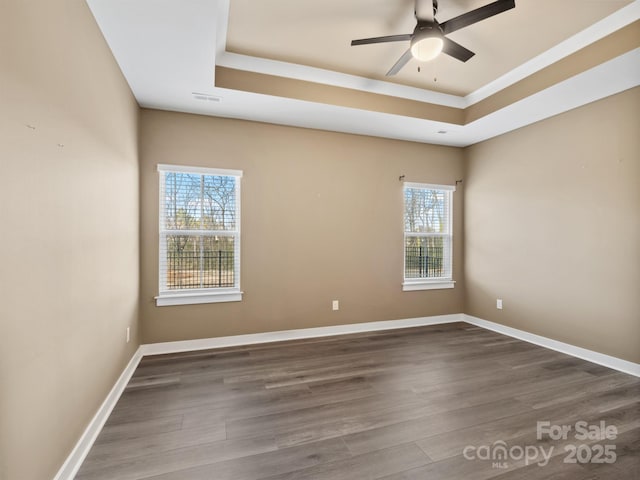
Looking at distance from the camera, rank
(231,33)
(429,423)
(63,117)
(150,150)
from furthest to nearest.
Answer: (150,150)
(231,33)
(429,423)
(63,117)

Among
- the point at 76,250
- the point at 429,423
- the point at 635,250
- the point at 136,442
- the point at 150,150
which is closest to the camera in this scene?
the point at 76,250

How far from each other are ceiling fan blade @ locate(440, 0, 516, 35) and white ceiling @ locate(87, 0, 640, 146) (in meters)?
0.31

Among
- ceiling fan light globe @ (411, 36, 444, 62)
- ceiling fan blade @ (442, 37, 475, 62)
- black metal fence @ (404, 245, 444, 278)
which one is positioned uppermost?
ceiling fan blade @ (442, 37, 475, 62)

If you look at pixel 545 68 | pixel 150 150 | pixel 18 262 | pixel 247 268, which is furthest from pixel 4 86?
pixel 545 68

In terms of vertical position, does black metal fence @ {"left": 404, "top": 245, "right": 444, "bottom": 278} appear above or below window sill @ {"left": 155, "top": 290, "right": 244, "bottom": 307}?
above

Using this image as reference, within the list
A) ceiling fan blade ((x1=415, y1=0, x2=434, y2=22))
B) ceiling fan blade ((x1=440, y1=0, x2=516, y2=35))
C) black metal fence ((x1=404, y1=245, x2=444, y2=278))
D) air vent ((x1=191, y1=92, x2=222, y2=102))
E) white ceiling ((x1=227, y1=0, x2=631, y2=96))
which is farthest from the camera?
black metal fence ((x1=404, y1=245, x2=444, y2=278))

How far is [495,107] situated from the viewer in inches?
141

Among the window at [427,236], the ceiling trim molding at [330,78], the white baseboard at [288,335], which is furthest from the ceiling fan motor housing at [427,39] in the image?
the white baseboard at [288,335]

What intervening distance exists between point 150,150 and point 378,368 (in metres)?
3.37

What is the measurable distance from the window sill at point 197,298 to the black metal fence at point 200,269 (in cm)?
12

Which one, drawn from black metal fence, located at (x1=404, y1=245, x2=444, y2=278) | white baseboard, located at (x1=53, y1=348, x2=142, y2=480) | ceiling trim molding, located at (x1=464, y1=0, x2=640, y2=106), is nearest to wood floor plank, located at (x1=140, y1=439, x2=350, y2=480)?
white baseboard, located at (x1=53, y1=348, x2=142, y2=480)

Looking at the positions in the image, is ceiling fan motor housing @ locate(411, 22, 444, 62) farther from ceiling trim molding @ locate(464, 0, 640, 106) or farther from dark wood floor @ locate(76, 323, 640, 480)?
dark wood floor @ locate(76, 323, 640, 480)

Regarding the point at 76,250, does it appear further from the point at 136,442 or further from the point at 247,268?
the point at 247,268

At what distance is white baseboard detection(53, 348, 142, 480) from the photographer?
1.63 metres
